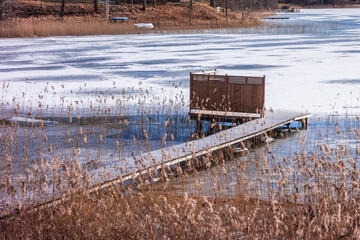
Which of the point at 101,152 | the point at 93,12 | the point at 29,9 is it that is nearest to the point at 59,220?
the point at 101,152

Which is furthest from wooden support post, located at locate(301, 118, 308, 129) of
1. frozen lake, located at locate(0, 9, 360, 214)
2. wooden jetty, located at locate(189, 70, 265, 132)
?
wooden jetty, located at locate(189, 70, 265, 132)

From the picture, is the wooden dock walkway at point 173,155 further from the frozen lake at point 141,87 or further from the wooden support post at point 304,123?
the frozen lake at point 141,87

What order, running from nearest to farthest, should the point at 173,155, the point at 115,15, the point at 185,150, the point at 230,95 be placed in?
the point at 173,155, the point at 185,150, the point at 230,95, the point at 115,15

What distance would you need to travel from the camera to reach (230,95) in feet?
41.1

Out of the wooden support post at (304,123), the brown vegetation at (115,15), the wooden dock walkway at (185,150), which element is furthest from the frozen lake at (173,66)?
the brown vegetation at (115,15)

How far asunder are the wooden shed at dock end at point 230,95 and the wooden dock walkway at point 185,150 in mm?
451

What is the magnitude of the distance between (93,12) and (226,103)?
47523 mm

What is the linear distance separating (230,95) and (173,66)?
9.29 m

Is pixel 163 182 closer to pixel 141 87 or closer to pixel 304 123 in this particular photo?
pixel 304 123

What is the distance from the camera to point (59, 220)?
18.1ft

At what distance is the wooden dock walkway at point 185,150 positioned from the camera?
6770mm

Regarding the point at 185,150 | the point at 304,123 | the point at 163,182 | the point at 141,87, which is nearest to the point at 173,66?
the point at 141,87

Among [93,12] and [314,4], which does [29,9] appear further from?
[314,4]

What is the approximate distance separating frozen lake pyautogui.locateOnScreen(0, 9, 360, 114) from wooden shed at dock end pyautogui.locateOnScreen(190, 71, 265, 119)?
1.53 metres
